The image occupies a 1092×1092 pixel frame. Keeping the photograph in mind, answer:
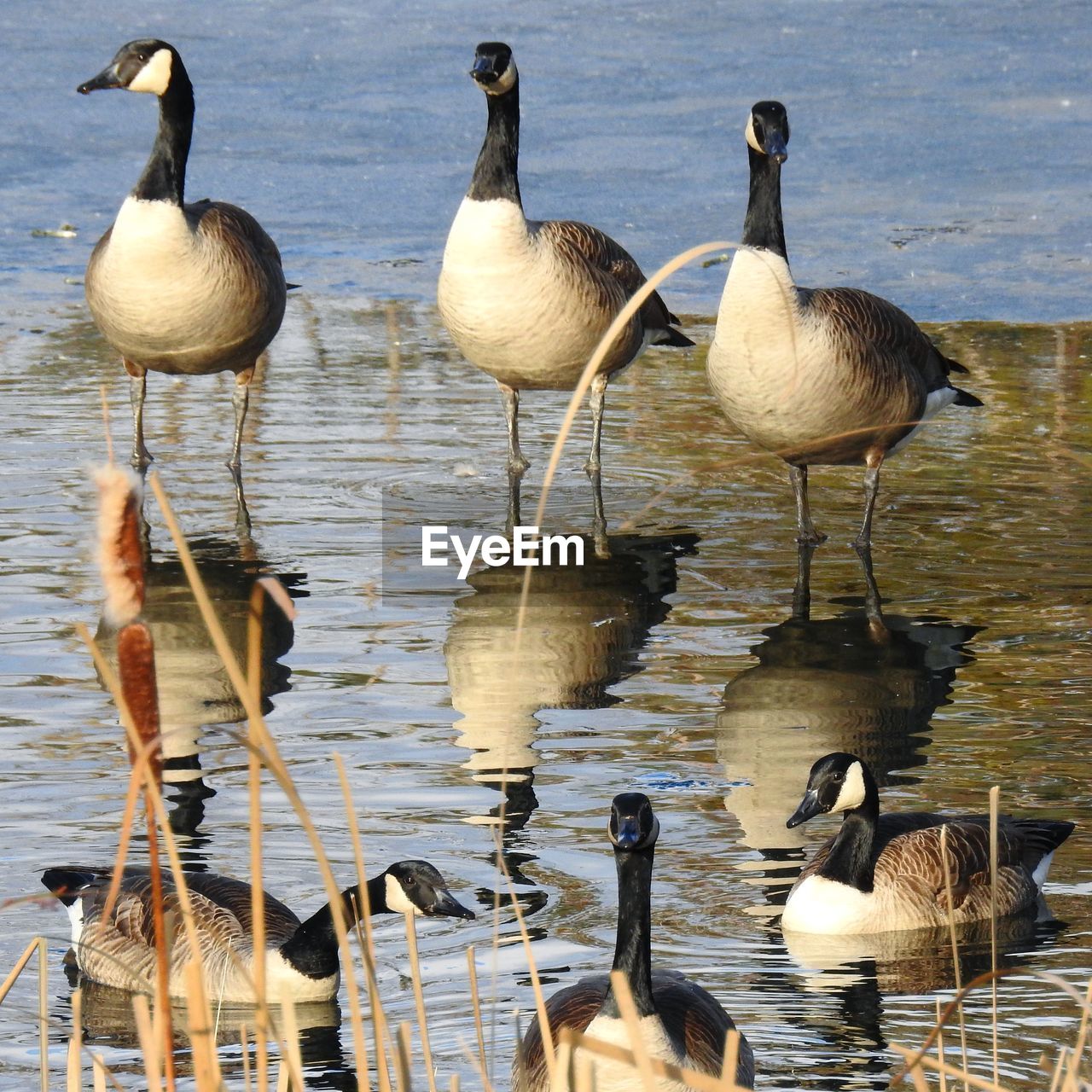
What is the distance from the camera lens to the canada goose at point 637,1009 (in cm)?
452

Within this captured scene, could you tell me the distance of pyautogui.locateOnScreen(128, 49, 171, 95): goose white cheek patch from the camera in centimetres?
1166

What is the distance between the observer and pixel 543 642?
28.2 ft

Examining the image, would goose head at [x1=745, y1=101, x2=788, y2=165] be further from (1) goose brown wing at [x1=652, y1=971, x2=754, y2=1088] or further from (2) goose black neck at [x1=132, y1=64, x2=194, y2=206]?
(1) goose brown wing at [x1=652, y1=971, x2=754, y2=1088]

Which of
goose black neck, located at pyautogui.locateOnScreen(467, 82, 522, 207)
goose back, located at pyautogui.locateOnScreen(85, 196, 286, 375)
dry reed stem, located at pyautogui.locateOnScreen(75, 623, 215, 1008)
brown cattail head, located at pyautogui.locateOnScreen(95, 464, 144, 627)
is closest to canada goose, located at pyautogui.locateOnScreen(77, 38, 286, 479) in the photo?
goose back, located at pyautogui.locateOnScreen(85, 196, 286, 375)

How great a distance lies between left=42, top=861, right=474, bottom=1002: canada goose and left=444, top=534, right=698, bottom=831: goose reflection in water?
924mm

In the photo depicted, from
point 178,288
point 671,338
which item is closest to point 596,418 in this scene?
point 671,338

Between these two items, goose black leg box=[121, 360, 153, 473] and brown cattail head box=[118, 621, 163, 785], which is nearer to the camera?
brown cattail head box=[118, 621, 163, 785]

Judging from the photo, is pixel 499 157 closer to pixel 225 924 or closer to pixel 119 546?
pixel 225 924

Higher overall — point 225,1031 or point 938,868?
point 938,868

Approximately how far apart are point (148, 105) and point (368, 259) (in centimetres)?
656

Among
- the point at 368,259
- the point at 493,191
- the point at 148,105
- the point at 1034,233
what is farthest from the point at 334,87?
the point at 493,191

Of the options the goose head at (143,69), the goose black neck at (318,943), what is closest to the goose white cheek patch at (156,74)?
the goose head at (143,69)

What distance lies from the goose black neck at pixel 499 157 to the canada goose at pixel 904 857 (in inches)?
213

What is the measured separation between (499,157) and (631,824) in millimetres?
6943
